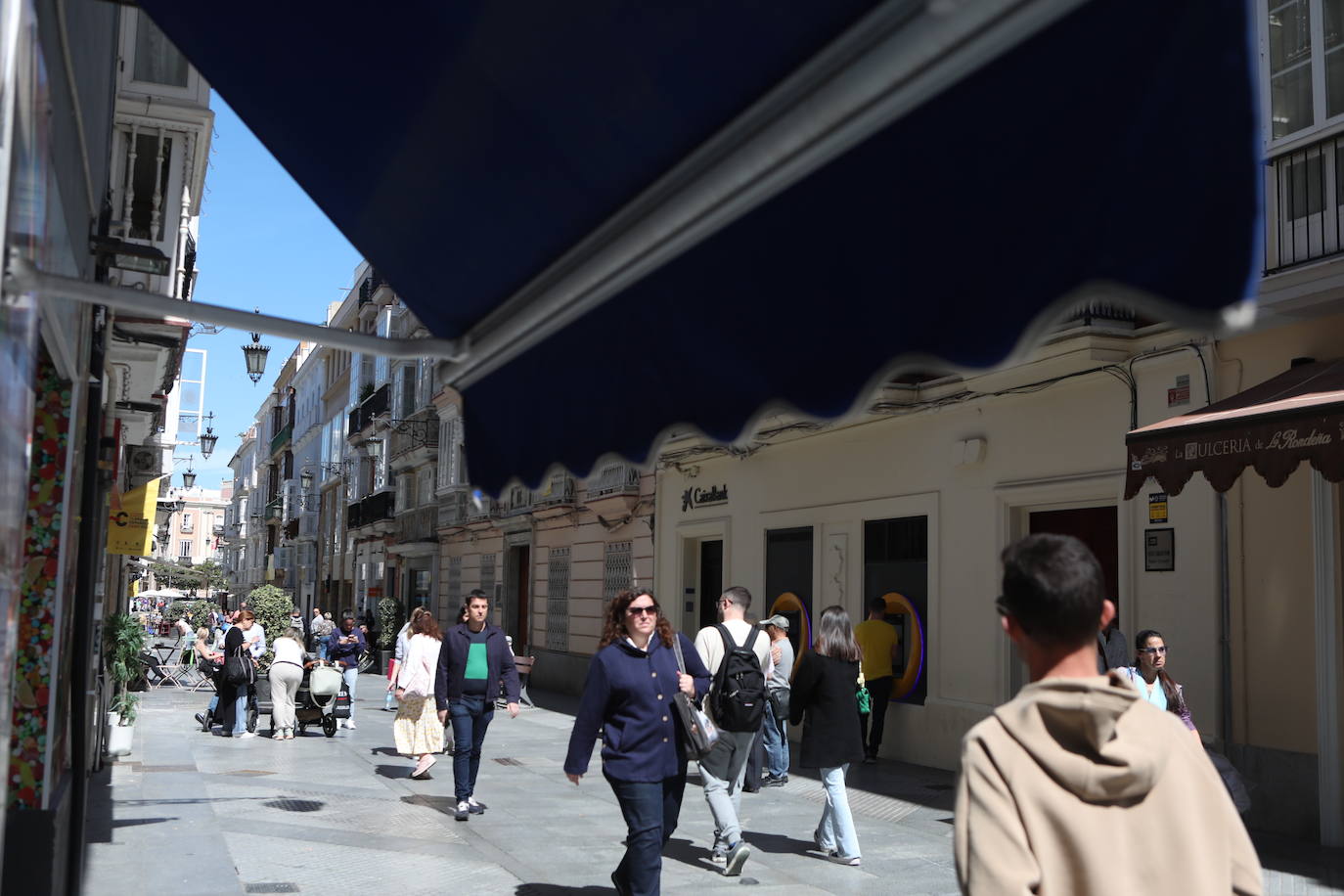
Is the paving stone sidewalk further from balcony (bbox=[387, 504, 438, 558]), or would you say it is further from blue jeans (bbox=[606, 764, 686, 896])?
balcony (bbox=[387, 504, 438, 558])

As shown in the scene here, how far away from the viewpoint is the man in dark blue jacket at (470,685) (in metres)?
10.8

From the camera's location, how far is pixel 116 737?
549 inches

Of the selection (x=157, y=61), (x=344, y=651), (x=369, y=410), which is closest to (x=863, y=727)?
(x=344, y=651)

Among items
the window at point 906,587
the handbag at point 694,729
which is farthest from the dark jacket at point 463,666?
the window at point 906,587

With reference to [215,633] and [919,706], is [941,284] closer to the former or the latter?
[919,706]

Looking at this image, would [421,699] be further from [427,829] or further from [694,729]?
[694,729]

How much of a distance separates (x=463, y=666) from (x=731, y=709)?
2.67 metres

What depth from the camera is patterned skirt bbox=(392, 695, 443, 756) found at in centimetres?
1316

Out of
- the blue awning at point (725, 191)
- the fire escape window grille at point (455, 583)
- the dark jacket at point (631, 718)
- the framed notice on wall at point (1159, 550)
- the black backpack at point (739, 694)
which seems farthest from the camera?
the fire escape window grille at point (455, 583)

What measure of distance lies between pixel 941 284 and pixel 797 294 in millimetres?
510

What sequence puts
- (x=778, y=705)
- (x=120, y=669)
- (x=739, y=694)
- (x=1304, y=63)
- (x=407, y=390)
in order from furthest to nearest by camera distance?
(x=407, y=390), (x=120, y=669), (x=778, y=705), (x=1304, y=63), (x=739, y=694)

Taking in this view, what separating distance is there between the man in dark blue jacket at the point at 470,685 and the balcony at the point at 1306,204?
7344 mm

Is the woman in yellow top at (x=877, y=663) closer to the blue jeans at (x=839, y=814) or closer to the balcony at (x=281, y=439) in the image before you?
the blue jeans at (x=839, y=814)

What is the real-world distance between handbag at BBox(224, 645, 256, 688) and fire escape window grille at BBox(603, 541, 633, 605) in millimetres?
8279
